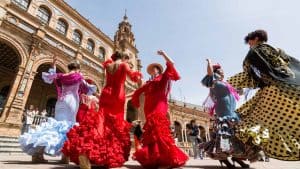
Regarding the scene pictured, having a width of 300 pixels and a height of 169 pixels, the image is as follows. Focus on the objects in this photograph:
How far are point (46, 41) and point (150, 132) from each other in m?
13.7

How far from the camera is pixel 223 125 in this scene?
338cm

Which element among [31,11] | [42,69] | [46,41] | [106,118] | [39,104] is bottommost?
[106,118]

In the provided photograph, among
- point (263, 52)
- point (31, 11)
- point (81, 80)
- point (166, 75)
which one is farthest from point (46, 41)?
point (263, 52)

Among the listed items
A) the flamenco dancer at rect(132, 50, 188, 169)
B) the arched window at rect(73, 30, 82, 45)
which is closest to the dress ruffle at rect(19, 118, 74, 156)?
the flamenco dancer at rect(132, 50, 188, 169)

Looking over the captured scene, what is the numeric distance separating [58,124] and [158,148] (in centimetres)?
196

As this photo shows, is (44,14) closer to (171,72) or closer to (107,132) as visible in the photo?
(171,72)

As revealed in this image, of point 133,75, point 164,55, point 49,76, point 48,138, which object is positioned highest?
point 164,55

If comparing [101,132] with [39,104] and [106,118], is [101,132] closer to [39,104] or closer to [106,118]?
[106,118]

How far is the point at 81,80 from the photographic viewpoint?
159 inches

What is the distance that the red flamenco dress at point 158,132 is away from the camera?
283 cm

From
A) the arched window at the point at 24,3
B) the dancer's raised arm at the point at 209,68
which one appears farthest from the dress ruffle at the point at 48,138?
the arched window at the point at 24,3

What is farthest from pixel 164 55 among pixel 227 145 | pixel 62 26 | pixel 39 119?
pixel 62 26

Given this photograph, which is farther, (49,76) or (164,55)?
(49,76)

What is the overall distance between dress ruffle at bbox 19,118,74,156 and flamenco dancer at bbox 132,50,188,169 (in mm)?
1389
